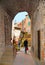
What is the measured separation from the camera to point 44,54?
17.9ft

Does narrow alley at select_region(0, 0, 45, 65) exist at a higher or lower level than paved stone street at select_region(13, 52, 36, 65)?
higher

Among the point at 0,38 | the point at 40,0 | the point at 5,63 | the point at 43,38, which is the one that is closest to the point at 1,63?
the point at 5,63

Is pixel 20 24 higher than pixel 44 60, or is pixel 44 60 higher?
pixel 20 24

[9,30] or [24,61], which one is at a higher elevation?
[9,30]

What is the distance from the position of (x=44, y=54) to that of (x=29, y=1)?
7.15ft

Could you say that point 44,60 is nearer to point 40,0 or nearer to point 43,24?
point 43,24

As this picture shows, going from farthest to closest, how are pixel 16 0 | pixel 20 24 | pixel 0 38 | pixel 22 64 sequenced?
pixel 20 24 → pixel 22 64 → pixel 16 0 → pixel 0 38

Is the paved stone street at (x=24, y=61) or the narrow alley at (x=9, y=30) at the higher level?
the narrow alley at (x=9, y=30)

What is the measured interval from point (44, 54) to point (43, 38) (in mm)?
447

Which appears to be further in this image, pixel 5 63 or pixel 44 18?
pixel 5 63

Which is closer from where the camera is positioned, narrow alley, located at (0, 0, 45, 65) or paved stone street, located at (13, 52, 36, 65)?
narrow alley, located at (0, 0, 45, 65)

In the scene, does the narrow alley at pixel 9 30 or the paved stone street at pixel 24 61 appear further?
the paved stone street at pixel 24 61

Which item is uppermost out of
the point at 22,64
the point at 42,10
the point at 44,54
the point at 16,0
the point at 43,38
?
the point at 16,0

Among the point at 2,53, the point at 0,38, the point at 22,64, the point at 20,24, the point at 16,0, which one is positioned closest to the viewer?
the point at 0,38
